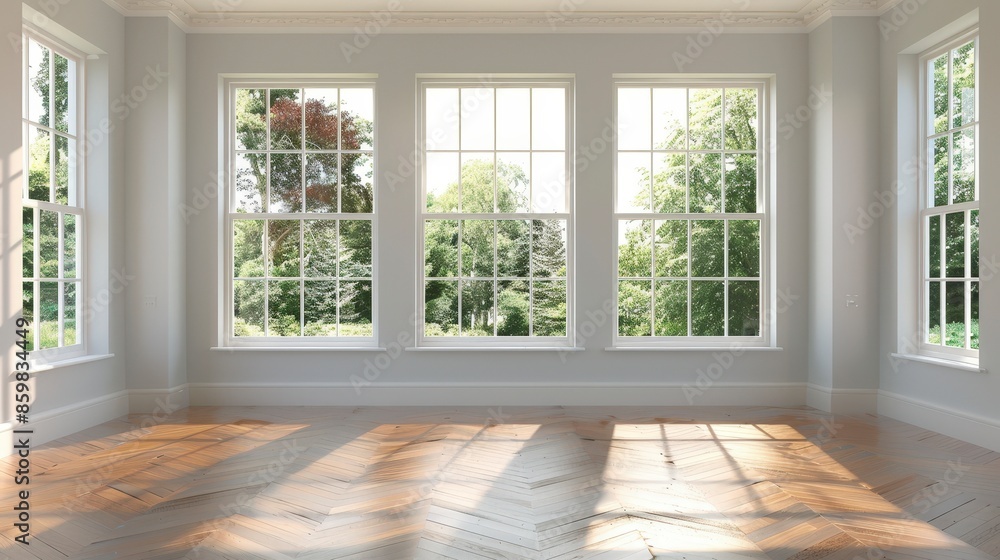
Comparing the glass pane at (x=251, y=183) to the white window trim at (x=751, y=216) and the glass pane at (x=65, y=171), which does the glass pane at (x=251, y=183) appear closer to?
the glass pane at (x=65, y=171)

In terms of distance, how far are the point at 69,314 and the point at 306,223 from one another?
1.88 metres

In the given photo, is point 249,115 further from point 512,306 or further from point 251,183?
point 512,306

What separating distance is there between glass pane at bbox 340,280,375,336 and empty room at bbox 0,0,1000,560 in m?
0.02

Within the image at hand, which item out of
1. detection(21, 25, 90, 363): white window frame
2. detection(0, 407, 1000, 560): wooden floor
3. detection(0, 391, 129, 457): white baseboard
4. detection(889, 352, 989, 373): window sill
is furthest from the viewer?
detection(21, 25, 90, 363): white window frame

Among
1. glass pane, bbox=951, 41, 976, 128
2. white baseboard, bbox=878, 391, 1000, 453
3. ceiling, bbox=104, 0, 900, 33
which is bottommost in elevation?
white baseboard, bbox=878, 391, 1000, 453

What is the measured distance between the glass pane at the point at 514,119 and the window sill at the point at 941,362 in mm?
3374

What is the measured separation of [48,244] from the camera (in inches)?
183

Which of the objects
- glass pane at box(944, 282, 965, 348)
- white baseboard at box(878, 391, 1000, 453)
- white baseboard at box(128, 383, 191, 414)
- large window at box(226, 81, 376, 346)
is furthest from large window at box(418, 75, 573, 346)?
glass pane at box(944, 282, 965, 348)

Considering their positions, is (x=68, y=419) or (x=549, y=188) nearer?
(x=68, y=419)

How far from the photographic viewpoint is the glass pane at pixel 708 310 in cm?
572

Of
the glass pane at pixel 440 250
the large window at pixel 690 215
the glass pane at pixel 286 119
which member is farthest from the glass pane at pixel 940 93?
the glass pane at pixel 286 119

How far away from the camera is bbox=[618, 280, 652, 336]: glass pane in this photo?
5717 millimetres

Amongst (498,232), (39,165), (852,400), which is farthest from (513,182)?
(39,165)

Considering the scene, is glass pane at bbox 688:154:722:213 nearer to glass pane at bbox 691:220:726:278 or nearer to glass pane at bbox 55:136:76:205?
glass pane at bbox 691:220:726:278
